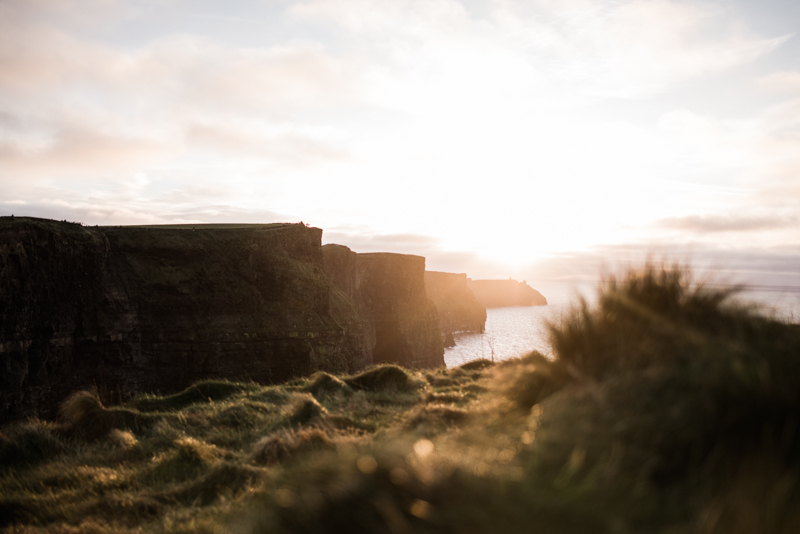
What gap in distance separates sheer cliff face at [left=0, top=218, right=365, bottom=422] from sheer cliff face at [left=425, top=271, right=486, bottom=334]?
107 m

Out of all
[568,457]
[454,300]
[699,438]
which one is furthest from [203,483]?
[454,300]

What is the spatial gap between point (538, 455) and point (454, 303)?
557ft

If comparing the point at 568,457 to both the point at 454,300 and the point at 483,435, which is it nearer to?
the point at 483,435

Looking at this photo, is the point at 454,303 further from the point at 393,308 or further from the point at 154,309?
the point at 154,309

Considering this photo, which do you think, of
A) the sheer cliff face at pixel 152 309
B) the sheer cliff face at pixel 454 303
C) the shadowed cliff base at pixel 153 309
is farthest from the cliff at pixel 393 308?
the sheer cliff face at pixel 454 303

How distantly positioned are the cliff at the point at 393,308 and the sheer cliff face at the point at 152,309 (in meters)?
32.9

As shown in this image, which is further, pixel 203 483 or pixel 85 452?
pixel 85 452

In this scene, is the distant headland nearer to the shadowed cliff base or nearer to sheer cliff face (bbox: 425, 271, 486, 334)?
the shadowed cliff base

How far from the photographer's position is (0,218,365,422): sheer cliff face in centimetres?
3256

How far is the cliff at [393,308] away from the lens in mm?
90062

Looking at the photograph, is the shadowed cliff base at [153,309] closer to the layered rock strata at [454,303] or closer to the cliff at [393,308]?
the cliff at [393,308]

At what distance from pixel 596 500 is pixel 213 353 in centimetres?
4612

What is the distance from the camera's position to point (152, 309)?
44094mm

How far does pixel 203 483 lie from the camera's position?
221 inches
